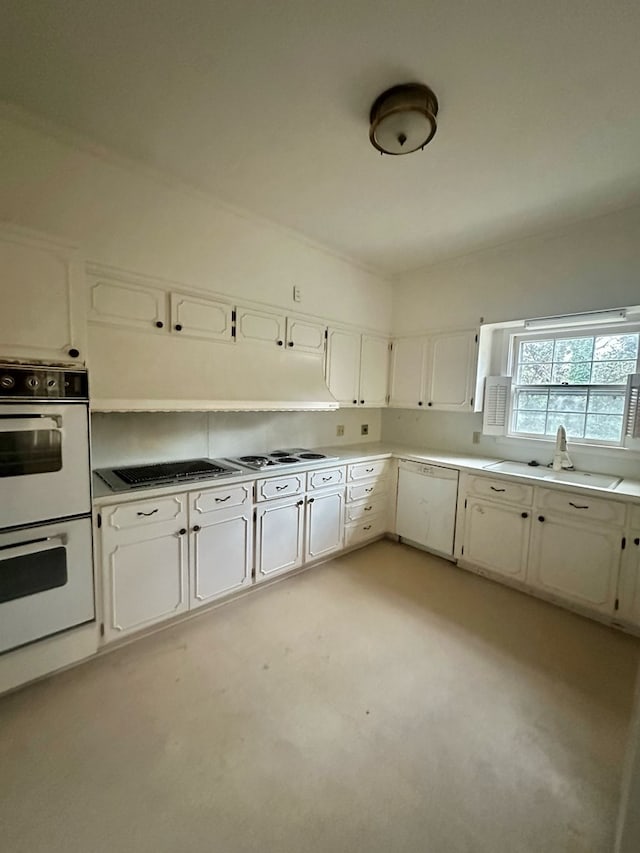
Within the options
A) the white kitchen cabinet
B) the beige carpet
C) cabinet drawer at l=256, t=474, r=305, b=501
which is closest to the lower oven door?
the white kitchen cabinet

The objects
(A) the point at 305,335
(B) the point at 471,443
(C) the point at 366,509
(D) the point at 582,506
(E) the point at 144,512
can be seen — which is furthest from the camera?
(B) the point at 471,443

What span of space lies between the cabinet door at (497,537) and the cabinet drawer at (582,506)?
0.17m

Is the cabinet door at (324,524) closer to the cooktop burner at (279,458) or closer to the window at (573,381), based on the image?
A: the cooktop burner at (279,458)

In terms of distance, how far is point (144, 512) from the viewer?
1951 mm

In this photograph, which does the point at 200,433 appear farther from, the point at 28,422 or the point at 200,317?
the point at 28,422

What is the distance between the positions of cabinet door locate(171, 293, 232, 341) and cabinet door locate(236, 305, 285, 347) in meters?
0.09

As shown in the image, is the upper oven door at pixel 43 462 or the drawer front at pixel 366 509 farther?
the drawer front at pixel 366 509

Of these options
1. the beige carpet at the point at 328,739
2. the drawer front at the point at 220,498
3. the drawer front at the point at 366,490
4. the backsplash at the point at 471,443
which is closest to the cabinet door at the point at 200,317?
the drawer front at the point at 220,498

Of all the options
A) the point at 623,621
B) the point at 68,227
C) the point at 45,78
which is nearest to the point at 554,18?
the point at 45,78

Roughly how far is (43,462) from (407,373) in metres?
3.05

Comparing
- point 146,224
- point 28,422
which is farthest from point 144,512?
point 146,224

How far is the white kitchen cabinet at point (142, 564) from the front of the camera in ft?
6.15

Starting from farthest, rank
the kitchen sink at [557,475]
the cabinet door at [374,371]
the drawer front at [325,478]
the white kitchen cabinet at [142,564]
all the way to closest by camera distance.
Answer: the cabinet door at [374,371]
the drawer front at [325,478]
the kitchen sink at [557,475]
the white kitchen cabinet at [142,564]

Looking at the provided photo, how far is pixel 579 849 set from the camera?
3.84ft
